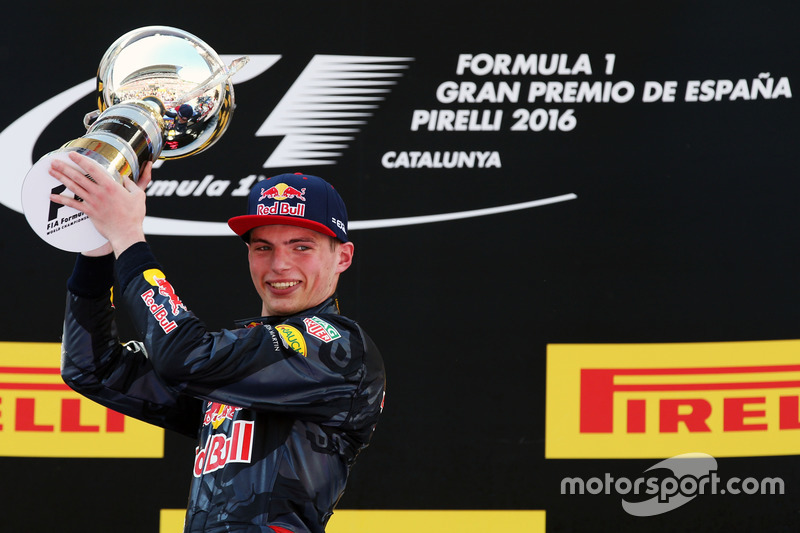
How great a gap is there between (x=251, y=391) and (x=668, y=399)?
7.02 feet

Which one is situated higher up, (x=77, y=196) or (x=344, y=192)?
(x=344, y=192)

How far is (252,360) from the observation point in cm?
148

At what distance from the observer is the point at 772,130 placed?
3254mm

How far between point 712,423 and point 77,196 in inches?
101

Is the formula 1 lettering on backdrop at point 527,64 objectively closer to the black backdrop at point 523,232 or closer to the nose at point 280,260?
the black backdrop at point 523,232

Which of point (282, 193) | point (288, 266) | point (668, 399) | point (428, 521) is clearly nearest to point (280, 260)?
point (288, 266)

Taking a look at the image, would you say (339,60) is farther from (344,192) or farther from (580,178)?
(580,178)

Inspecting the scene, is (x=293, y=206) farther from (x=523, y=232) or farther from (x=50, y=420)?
(x=50, y=420)

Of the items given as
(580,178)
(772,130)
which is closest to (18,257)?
(580,178)

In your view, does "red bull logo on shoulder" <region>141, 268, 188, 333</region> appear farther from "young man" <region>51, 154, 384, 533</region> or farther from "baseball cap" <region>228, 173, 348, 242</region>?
"baseball cap" <region>228, 173, 348, 242</region>

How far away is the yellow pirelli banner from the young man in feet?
4.85

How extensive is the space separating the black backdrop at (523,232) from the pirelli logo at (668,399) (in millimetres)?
56

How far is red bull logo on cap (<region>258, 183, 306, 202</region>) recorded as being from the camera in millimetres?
1715

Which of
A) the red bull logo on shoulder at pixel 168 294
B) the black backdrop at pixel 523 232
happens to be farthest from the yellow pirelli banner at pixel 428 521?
the red bull logo on shoulder at pixel 168 294
